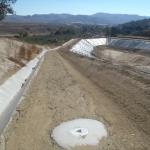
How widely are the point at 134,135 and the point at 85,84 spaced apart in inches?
704

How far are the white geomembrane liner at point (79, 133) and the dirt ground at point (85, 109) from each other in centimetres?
47

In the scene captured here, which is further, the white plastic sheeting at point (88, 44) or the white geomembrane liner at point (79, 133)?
the white plastic sheeting at point (88, 44)

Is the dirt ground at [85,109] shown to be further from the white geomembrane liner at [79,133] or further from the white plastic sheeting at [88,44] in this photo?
the white plastic sheeting at [88,44]

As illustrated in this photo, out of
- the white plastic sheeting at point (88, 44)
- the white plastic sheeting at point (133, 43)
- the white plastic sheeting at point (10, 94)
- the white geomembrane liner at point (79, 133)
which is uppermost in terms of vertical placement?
the white geomembrane liner at point (79, 133)

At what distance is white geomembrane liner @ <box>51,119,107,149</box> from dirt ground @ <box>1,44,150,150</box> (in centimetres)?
47

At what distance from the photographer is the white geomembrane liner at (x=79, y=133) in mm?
19844

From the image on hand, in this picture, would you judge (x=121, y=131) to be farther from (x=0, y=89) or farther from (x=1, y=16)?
(x=1, y=16)

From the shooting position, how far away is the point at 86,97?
104ft

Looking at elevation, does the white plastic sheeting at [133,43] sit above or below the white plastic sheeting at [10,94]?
below

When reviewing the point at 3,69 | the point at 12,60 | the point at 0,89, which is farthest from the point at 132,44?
the point at 0,89

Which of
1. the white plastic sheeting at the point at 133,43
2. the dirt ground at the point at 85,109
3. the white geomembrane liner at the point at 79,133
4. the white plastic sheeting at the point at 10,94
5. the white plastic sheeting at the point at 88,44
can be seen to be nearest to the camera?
the white geomembrane liner at the point at 79,133

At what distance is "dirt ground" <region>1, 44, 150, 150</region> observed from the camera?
66.1 feet

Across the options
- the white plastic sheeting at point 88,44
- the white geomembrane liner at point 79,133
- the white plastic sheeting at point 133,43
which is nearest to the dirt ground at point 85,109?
the white geomembrane liner at point 79,133

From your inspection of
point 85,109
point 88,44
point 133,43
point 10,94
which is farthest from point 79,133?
point 88,44
